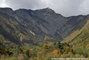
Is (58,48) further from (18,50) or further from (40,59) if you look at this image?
(40,59)

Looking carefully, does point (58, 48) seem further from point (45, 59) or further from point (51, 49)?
point (45, 59)

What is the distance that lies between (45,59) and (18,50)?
272 ft

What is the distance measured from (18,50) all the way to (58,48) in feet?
→ 111

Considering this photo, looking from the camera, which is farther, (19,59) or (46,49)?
(46,49)

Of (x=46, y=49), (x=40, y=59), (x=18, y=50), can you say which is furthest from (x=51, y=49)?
(x=40, y=59)

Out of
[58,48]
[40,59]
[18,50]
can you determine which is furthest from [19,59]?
[58,48]

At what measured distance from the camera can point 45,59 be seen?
70188mm

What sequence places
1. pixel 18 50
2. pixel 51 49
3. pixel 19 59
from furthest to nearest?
pixel 51 49 → pixel 18 50 → pixel 19 59

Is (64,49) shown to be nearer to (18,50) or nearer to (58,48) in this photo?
(58,48)

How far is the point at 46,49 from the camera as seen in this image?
158 m

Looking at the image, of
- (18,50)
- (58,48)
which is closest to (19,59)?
(18,50)

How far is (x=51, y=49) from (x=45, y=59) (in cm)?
9167

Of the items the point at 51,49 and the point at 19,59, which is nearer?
the point at 19,59

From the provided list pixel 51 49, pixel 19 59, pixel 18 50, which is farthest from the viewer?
pixel 51 49
